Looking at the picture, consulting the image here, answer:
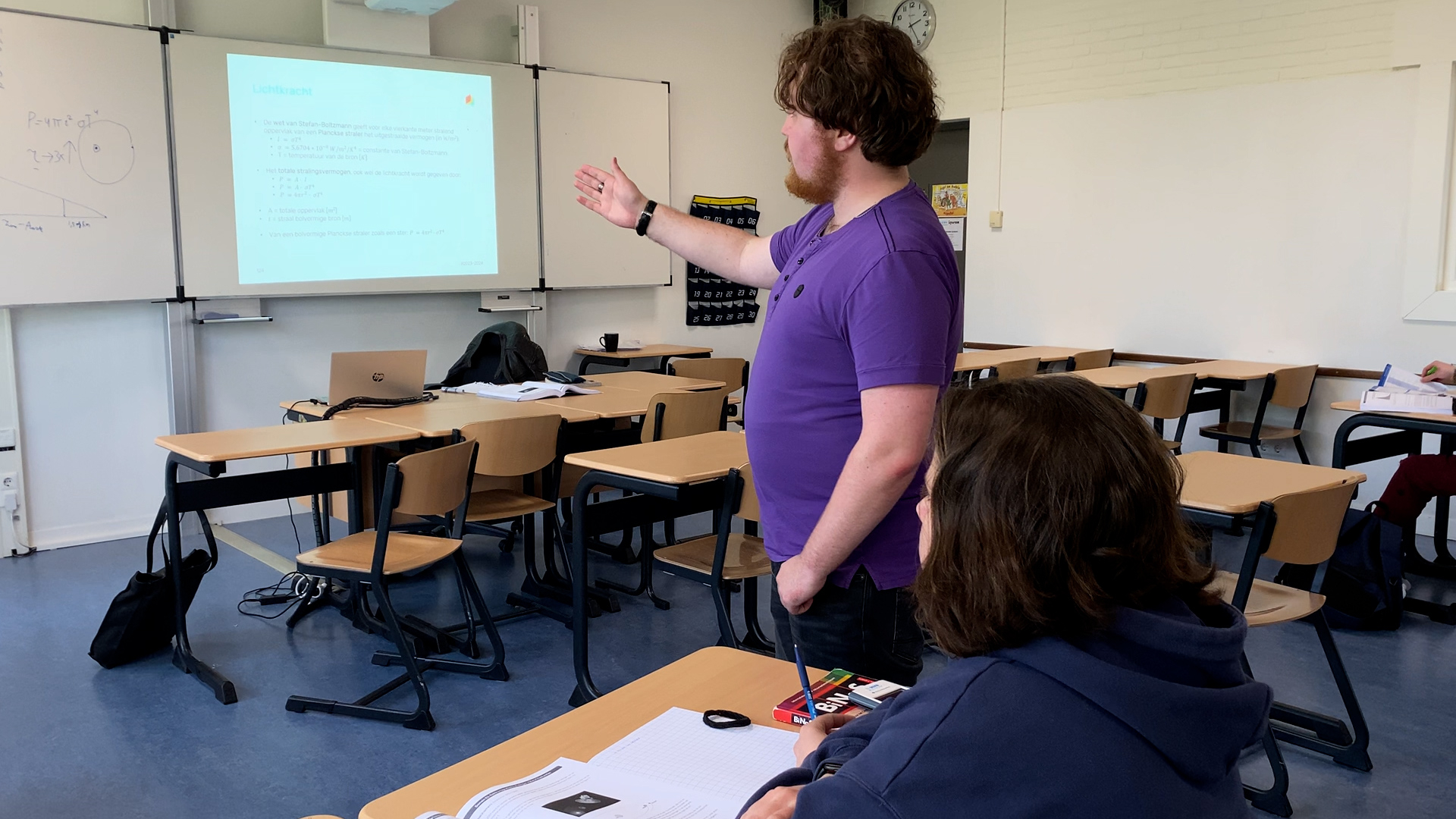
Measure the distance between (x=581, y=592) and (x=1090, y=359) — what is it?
4181 mm

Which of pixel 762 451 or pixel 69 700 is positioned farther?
pixel 69 700

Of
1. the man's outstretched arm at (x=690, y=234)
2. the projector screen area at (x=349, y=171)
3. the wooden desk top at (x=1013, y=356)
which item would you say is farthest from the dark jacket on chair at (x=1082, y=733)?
the projector screen area at (x=349, y=171)

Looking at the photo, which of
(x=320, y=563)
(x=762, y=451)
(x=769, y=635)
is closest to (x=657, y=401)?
(x=769, y=635)

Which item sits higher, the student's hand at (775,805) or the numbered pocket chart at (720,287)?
the numbered pocket chart at (720,287)

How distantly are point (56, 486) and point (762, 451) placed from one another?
4508 mm

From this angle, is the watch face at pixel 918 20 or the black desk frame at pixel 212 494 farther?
the watch face at pixel 918 20

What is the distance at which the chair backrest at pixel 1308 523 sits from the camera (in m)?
2.54

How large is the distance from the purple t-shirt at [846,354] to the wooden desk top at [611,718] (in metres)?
0.20

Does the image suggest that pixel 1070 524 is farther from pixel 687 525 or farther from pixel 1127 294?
pixel 1127 294

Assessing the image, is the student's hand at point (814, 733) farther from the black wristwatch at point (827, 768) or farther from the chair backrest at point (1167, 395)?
the chair backrest at point (1167, 395)

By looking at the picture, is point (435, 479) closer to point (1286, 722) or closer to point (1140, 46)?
point (1286, 722)

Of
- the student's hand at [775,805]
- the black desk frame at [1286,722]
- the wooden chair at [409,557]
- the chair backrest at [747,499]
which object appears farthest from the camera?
the wooden chair at [409,557]

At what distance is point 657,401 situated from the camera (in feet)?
12.9

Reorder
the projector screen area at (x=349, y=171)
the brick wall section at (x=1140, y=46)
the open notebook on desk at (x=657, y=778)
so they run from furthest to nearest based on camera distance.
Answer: the brick wall section at (x=1140, y=46)
the projector screen area at (x=349, y=171)
the open notebook on desk at (x=657, y=778)
